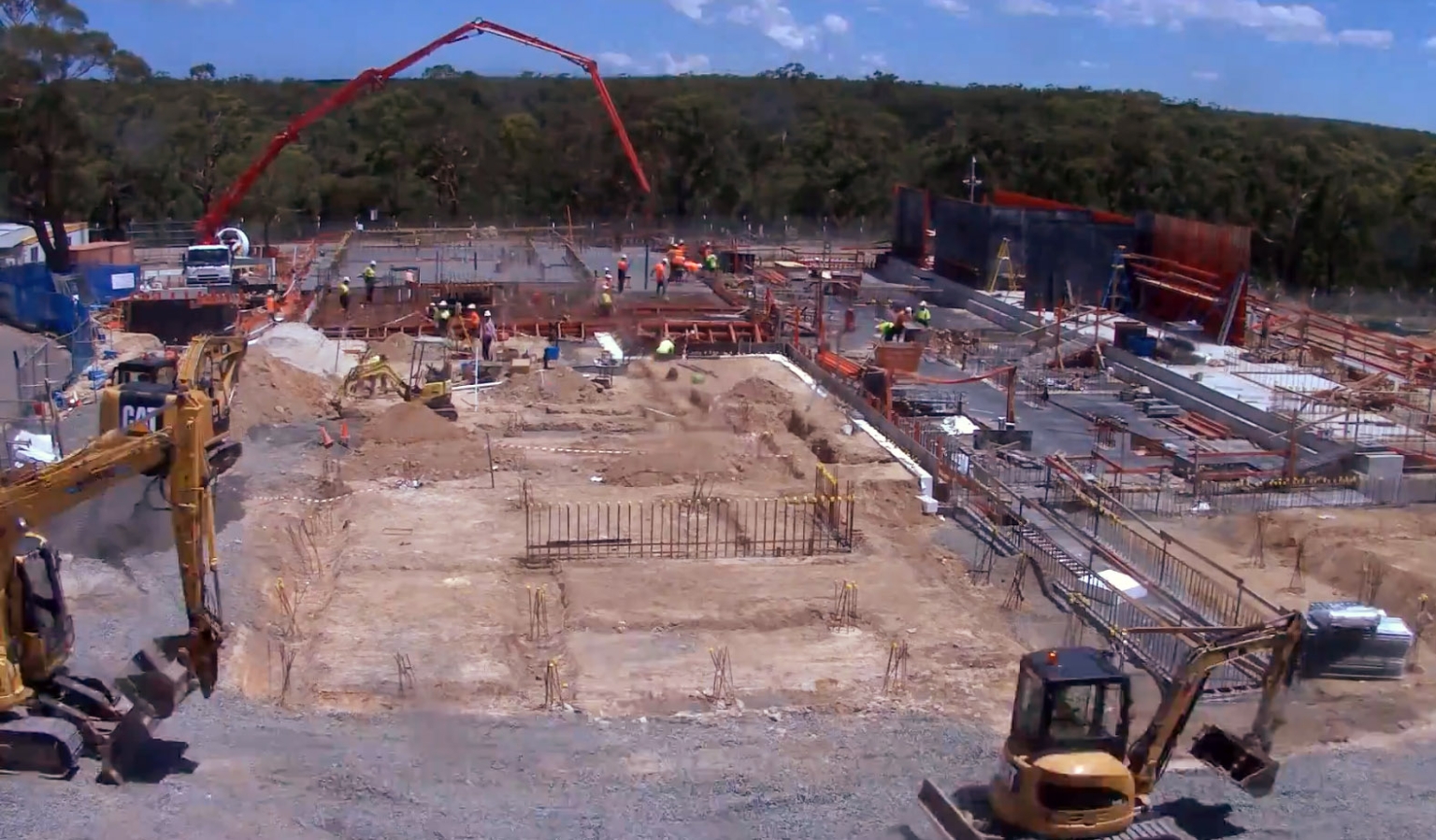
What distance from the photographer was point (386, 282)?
38.2 metres

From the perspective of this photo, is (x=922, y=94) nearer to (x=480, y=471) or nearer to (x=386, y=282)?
(x=386, y=282)

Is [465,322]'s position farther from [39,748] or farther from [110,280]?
[39,748]

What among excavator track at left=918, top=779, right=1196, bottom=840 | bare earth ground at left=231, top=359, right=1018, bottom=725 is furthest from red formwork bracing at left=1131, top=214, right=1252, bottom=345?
excavator track at left=918, top=779, right=1196, bottom=840

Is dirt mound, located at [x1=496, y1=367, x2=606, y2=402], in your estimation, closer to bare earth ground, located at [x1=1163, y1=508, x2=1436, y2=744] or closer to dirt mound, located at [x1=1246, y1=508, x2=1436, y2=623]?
bare earth ground, located at [x1=1163, y1=508, x2=1436, y2=744]

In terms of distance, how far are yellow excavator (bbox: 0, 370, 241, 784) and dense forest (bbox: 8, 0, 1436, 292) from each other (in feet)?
114

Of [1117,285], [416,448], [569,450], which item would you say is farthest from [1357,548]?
[1117,285]

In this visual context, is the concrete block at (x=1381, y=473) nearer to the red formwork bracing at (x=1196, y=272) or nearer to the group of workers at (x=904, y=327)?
the red formwork bracing at (x=1196, y=272)

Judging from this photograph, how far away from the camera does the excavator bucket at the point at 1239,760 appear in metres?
10.1

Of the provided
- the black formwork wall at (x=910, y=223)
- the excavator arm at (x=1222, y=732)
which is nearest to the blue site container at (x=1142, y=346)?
the black formwork wall at (x=910, y=223)

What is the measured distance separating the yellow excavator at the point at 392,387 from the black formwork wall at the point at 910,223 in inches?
925

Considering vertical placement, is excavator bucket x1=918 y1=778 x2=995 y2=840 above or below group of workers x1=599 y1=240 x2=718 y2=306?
below

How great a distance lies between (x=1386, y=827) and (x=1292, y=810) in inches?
25.0

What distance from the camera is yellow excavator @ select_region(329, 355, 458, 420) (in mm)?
24672

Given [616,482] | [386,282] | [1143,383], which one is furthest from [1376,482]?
[386,282]
